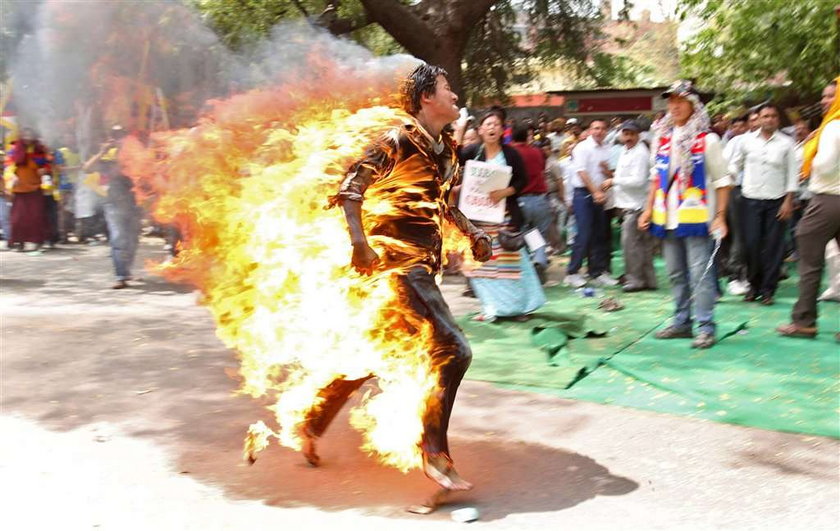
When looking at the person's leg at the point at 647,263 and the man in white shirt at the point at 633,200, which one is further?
the person's leg at the point at 647,263

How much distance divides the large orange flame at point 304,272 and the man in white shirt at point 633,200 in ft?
18.0

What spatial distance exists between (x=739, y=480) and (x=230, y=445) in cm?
267

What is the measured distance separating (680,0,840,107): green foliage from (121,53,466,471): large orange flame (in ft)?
35.4

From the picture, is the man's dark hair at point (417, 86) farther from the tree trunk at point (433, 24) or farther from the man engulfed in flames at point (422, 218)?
the tree trunk at point (433, 24)

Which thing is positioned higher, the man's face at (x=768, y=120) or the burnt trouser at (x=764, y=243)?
the man's face at (x=768, y=120)

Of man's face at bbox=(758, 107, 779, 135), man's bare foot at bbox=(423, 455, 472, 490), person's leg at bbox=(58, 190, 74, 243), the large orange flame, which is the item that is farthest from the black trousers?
person's leg at bbox=(58, 190, 74, 243)

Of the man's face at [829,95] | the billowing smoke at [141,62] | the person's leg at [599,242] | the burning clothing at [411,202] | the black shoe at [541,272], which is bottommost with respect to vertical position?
the black shoe at [541,272]

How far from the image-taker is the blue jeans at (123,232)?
35.6 ft

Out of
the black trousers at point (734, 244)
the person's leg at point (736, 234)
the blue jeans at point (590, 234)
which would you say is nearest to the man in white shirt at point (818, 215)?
the black trousers at point (734, 244)

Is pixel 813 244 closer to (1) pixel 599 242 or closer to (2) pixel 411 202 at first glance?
(1) pixel 599 242

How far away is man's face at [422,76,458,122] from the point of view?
4.40 meters

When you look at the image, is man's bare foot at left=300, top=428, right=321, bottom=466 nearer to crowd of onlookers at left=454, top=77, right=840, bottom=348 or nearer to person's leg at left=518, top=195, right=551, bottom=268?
crowd of onlookers at left=454, top=77, right=840, bottom=348

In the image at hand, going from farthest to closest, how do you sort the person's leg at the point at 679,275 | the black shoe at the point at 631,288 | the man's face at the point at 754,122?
1. the black shoe at the point at 631,288
2. the man's face at the point at 754,122
3. the person's leg at the point at 679,275

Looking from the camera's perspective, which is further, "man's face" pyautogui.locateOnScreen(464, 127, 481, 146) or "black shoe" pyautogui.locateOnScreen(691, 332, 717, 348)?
"man's face" pyautogui.locateOnScreen(464, 127, 481, 146)
